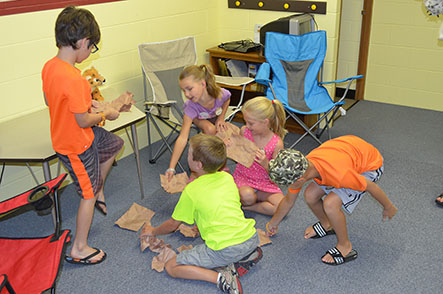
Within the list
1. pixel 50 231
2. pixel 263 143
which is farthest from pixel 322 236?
pixel 50 231

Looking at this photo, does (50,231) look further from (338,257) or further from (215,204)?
(338,257)

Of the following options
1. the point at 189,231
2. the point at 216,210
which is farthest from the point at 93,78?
the point at 216,210

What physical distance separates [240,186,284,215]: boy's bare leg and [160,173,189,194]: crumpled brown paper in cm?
35

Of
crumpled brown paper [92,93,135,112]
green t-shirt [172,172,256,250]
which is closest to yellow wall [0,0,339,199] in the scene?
crumpled brown paper [92,93,135,112]

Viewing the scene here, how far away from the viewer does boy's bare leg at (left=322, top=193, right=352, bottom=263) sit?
87.7 inches

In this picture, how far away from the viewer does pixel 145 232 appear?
249cm

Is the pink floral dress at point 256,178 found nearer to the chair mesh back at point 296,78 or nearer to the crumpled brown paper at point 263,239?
the crumpled brown paper at point 263,239

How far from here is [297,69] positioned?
3672 mm

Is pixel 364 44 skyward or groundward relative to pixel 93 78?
groundward

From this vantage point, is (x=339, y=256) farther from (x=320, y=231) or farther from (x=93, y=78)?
(x=93, y=78)

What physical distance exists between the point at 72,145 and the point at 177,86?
1.47 metres

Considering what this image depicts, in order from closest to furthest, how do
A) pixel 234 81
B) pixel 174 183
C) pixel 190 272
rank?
pixel 190 272 → pixel 174 183 → pixel 234 81

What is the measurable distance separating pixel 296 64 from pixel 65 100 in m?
2.12

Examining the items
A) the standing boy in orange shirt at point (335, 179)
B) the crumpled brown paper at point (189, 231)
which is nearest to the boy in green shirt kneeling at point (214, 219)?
the standing boy in orange shirt at point (335, 179)
